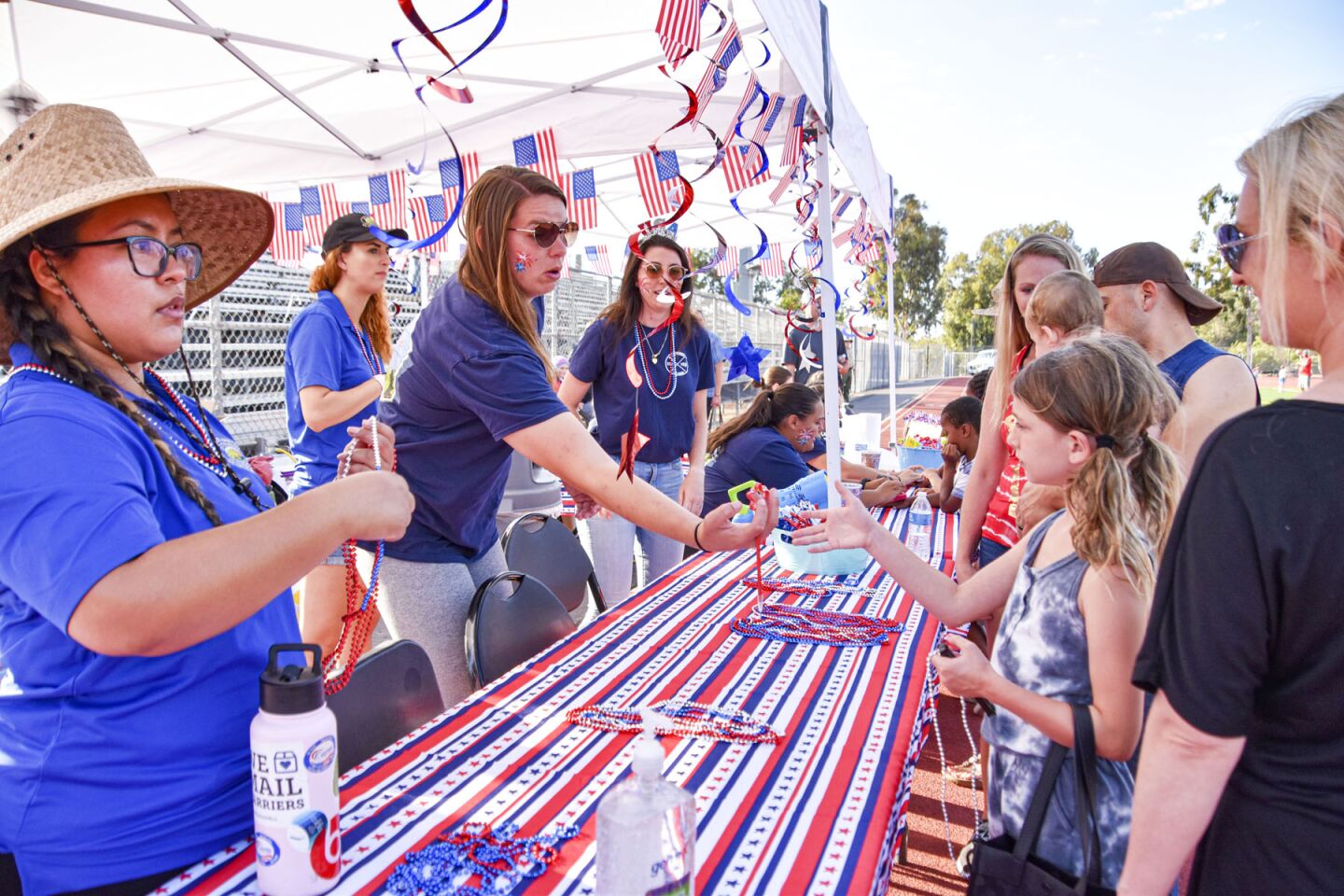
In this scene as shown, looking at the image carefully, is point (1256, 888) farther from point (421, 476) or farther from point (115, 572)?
point (421, 476)

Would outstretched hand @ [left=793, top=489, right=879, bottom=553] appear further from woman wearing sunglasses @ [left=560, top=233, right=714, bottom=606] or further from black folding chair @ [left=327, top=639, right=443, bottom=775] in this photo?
woman wearing sunglasses @ [left=560, top=233, right=714, bottom=606]

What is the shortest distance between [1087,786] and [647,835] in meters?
0.81

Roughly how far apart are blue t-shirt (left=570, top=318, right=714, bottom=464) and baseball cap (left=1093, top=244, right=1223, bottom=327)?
1660 millimetres

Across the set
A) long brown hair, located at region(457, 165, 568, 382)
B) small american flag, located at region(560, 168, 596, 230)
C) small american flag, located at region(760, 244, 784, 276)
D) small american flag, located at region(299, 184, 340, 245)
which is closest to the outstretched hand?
long brown hair, located at region(457, 165, 568, 382)

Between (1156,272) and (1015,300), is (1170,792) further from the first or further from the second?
(1015,300)

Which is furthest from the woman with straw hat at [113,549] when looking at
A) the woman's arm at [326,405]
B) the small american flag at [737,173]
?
the small american flag at [737,173]

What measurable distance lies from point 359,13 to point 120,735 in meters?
4.07

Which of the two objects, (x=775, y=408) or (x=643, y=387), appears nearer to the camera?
(x=643, y=387)

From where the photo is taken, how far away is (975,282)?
1726 inches

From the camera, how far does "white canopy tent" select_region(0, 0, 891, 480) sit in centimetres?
372

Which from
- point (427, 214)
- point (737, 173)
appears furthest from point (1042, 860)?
point (427, 214)

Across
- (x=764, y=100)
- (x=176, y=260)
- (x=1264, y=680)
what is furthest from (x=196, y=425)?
(x=764, y=100)

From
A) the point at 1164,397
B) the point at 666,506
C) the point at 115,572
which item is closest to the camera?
the point at 115,572

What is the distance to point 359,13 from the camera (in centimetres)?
405
